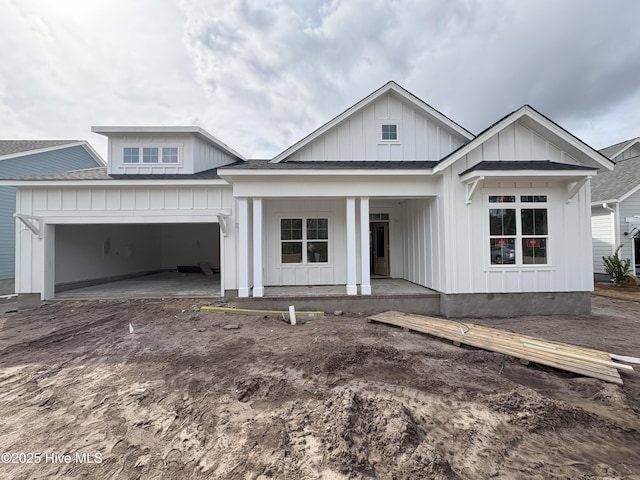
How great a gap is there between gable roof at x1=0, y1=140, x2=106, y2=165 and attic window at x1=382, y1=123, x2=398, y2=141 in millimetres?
14585

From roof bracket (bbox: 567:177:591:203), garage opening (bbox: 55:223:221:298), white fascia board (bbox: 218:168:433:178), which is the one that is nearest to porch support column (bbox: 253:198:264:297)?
white fascia board (bbox: 218:168:433:178)

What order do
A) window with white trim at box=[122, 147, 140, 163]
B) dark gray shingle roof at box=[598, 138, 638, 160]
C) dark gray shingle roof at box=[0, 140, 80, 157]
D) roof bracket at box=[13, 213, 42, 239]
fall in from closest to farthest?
roof bracket at box=[13, 213, 42, 239] < window with white trim at box=[122, 147, 140, 163] < dark gray shingle roof at box=[0, 140, 80, 157] < dark gray shingle roof at box=[598, 138, 638, 160]

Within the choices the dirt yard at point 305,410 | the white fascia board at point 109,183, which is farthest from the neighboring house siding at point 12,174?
the dirt yard at point 305,410

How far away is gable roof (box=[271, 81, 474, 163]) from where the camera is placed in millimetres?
8492

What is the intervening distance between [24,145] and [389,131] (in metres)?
16.1

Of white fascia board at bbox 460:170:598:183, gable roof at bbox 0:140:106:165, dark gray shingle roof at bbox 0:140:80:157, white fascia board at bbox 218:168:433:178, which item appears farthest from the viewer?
dark gray shingle roof at bbox 0:140:80:157

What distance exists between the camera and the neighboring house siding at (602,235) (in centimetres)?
1159

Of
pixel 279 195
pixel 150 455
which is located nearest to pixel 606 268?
pixel 279 195

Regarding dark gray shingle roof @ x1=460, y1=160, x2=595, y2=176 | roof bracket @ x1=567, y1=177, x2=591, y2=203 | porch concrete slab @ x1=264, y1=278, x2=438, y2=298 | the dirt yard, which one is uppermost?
dark gray shingle roof @ x1=460, y1=160, x2=595, y2=176

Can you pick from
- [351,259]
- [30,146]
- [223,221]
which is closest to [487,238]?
[351,259]

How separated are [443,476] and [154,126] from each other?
1133 cm

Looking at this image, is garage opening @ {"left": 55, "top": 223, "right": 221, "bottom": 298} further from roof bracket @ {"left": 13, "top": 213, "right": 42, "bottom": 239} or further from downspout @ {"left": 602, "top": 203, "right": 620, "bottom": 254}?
downspout @ {"left": 602, "top": 203, "right": 620, "bottom": 254}

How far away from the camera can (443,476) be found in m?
2.16

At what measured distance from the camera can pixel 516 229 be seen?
6.99 m
